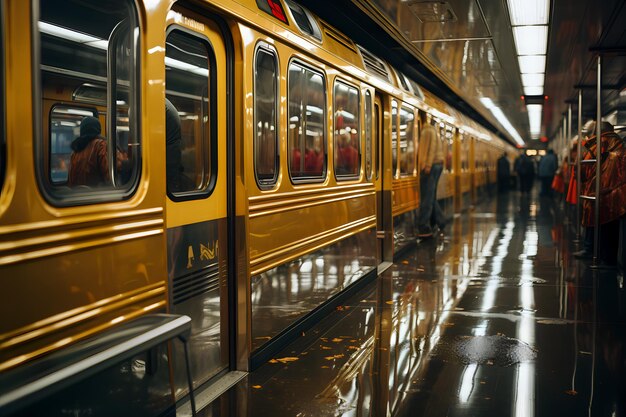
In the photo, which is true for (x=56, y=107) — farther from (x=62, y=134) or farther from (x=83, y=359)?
(x=83, y=359)

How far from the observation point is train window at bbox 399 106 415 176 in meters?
10.7

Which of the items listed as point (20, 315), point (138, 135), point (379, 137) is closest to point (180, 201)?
point (138, 135)

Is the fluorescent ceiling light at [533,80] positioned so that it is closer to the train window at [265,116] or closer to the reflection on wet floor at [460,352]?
the reflection on wet floor at [460,352]

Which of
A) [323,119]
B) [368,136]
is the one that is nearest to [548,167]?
[368,136]

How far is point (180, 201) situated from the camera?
4.09m

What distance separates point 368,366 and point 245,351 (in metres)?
0.88

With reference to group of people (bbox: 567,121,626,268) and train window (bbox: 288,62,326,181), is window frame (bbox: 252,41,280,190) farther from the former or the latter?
group of people (bbox: 567,121,626,268)

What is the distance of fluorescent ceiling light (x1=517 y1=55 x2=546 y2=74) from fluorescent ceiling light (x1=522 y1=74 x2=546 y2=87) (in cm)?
58

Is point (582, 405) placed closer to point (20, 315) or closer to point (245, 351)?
point (245, 351)

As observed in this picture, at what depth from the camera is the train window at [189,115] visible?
406 cm

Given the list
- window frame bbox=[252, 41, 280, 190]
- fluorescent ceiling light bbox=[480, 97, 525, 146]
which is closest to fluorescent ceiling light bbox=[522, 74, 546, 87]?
fluorescent ceiling light bbox=[480, 97, 525, 146]

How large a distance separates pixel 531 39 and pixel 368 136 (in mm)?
3411

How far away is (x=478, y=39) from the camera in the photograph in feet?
34.0

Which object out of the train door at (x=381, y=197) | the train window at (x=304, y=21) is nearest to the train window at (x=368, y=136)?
the train door at (x=381, y=197)
